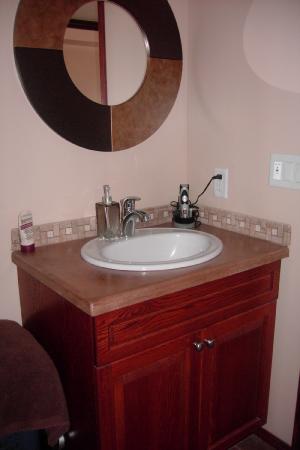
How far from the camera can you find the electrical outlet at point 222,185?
1645mm

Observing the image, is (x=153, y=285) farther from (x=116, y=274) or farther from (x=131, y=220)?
(x=131, y=220)

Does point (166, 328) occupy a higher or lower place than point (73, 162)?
lower

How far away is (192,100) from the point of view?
1.72 metres

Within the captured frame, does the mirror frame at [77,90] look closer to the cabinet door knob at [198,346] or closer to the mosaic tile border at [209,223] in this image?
the mosaic tile border at [209,223]

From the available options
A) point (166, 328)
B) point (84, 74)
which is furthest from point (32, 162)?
point (166, 328)

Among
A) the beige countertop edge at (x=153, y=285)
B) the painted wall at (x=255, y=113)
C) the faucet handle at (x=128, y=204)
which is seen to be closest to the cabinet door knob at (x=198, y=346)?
the beige countertop edge at (x=153, y=285)

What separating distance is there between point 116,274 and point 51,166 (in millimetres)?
504

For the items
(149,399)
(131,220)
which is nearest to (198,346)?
(149,399)

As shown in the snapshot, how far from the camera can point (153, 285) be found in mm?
1111

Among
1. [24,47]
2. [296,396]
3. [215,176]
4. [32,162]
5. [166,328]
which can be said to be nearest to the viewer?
[166,328]

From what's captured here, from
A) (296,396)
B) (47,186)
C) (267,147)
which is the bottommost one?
(296,396)

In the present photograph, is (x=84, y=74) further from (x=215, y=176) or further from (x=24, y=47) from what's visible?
(x=215, y=176)

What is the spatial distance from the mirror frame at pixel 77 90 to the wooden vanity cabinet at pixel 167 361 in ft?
1.84

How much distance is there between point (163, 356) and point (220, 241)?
1.49 feet
